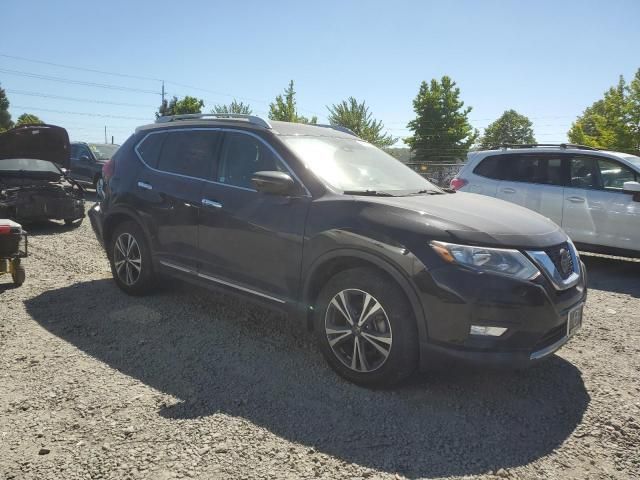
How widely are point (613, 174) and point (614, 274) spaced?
143cm

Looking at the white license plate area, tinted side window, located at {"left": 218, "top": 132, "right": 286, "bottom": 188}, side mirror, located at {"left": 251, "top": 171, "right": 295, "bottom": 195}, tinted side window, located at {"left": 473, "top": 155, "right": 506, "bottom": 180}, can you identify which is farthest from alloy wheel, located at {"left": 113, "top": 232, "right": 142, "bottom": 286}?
tinted side window, located at {"left": 473, "top": 155, "right": 506, "bottom": 180}

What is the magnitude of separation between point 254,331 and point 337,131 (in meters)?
2.01

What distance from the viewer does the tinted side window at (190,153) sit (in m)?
4.29

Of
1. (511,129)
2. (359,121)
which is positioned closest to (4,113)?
(359,121)

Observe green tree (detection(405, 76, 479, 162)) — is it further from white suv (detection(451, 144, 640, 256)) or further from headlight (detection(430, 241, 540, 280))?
headlight (detection(430, 241, 540, 280))

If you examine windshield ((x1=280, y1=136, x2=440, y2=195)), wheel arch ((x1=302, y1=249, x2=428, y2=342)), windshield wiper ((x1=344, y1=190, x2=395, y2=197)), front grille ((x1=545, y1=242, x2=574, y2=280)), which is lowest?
wheel arch ((x1=302, y1=249, x2=428, y2=342))

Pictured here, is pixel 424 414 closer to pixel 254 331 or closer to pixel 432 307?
pixel 432 307

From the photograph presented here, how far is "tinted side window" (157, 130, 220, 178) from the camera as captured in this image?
4285 mm

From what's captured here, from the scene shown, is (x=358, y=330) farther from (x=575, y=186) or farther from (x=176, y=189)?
(x=575, y=186)

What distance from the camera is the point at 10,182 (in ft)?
30.8

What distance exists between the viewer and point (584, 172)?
24.2ft

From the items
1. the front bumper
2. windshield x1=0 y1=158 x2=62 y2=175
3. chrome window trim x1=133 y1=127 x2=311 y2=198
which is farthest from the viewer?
windshield x1=0 y1=158 x2=62 y2=175

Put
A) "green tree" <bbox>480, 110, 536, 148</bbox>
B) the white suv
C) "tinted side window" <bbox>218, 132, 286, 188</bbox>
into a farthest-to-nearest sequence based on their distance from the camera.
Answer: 1. "green tree" <bbox>480, 110, 536, 148</bbox>
2. the white suv
3. "tinted side window" <bbox>218, 132, 286, 188</bbox>

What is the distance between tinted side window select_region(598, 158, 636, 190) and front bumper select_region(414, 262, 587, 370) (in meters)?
5.18
